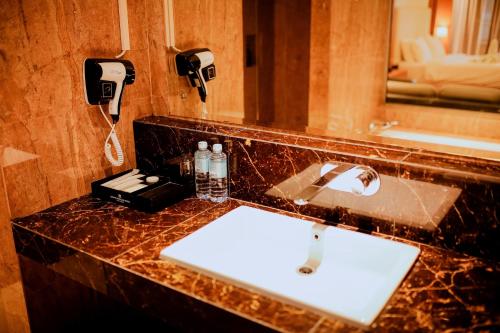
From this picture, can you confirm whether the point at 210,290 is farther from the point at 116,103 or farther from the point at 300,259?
the point at 116,103

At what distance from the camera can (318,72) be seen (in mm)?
2008

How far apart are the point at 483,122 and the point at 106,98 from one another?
146 centimetres

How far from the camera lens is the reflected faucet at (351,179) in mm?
1176

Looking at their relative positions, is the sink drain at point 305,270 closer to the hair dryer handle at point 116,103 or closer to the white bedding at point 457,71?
the hair dryer handle at point 116,103

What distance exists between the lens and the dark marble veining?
3.62 feet

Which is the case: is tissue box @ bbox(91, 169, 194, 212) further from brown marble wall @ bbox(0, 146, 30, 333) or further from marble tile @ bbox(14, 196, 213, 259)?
brown marble wall @ bbox(0, 146, 30, 333)

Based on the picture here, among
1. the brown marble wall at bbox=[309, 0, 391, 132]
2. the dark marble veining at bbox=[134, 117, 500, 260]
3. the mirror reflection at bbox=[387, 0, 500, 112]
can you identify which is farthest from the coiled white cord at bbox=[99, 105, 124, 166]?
the mirror reflection at bbox=[387, 0, 500, 112]

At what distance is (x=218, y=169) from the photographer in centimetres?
149

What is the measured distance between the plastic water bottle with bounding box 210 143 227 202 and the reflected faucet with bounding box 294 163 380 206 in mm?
379

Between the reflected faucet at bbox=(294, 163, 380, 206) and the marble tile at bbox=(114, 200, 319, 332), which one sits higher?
the reflected faucet at bbox=(294, 163, 380, 206)

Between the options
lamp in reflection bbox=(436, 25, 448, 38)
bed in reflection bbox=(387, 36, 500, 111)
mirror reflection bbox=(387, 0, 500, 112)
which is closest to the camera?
bed in reflection bbox=(387, 36, 500, 111)

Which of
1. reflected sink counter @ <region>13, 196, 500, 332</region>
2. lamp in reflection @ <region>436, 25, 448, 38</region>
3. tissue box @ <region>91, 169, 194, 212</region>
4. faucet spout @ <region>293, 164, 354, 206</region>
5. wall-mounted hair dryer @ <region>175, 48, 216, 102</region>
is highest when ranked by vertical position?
lamp in reflection @ <region>436, 25, 448, 38</region>

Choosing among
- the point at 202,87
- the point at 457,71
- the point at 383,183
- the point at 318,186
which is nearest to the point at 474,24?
the point at 457,71

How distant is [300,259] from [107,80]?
2.81ft
